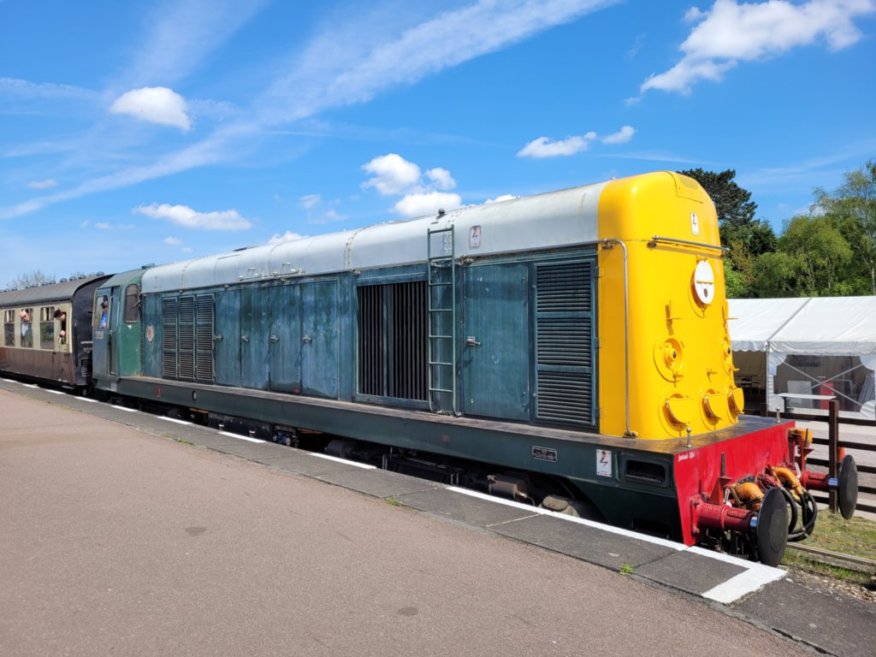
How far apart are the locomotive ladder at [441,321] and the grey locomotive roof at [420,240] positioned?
0.35 feet

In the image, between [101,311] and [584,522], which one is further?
[101,311]

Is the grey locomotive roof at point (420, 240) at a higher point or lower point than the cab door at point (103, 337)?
higher

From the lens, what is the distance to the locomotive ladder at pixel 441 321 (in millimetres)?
6855

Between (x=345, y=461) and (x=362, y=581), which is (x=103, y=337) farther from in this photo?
(x=362, y=581)

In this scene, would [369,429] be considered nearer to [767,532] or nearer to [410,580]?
[410,580]

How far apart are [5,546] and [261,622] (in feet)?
8.49

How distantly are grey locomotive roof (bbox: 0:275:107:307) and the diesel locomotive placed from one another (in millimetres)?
11452

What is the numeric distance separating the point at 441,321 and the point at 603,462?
8.01 ft

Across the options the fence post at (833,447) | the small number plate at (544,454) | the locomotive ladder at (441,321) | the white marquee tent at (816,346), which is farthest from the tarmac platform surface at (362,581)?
the white marquee tent at (816,346)

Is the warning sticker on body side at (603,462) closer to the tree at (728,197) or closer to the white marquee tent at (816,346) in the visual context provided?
the white marquee tent at (816,346)

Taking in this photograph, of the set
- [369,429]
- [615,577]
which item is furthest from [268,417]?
[615,577]

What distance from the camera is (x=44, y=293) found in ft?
65.0

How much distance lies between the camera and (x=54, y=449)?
8.95m

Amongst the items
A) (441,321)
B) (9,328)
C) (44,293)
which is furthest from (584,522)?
(9,328)
